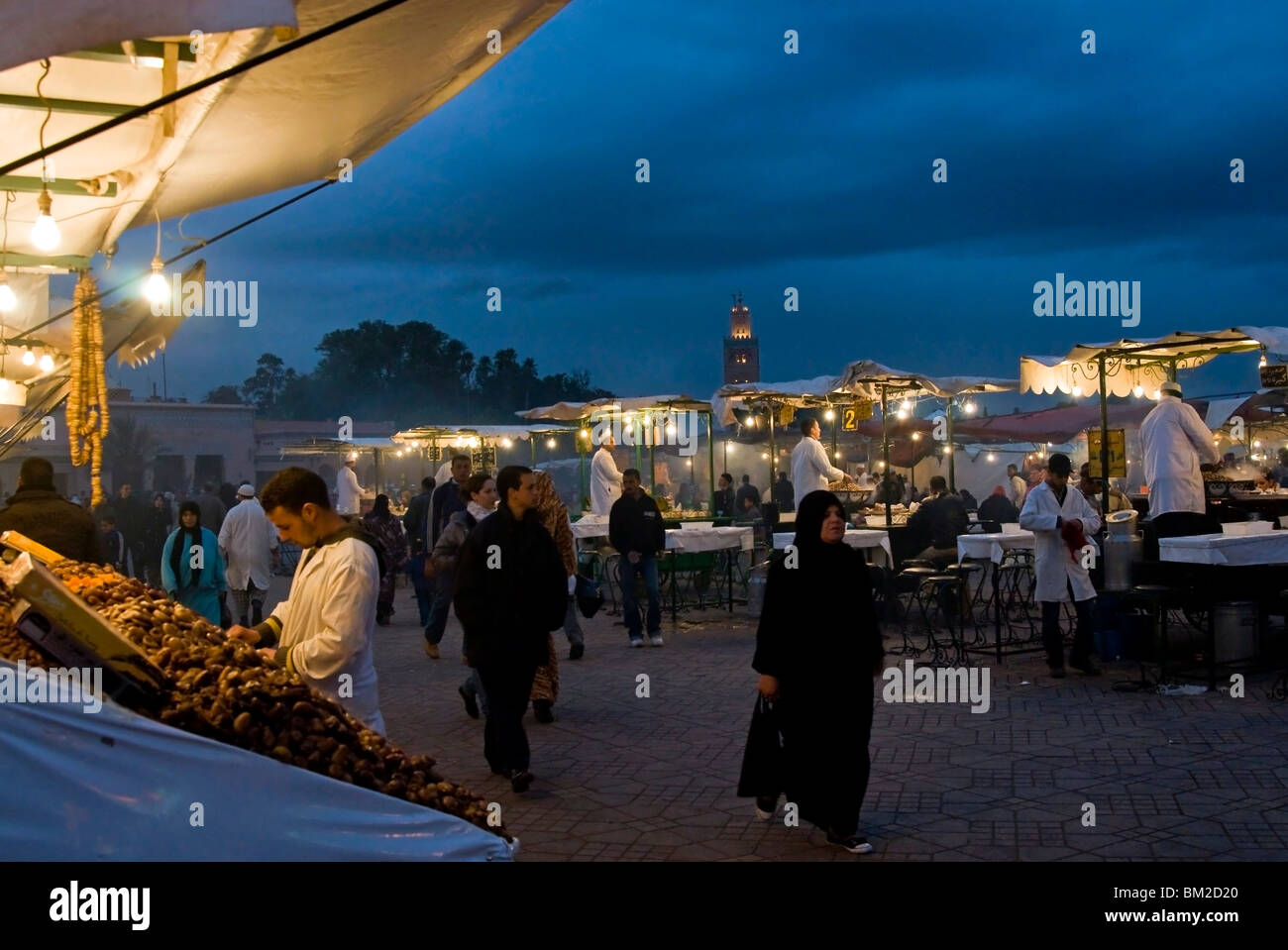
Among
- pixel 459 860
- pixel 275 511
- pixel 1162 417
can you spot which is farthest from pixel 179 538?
pixel 1162 417

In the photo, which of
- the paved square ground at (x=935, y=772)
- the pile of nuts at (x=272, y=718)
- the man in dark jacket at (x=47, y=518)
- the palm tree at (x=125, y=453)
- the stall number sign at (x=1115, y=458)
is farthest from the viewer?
the palm tree at (x=125, y=453)

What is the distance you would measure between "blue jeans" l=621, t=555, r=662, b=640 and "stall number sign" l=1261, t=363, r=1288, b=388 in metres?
6.60

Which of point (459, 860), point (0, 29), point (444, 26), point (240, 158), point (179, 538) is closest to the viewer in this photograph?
point (0, 29)

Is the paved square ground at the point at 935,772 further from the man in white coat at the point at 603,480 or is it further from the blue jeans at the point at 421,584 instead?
the man in white coat at the point at 603,480

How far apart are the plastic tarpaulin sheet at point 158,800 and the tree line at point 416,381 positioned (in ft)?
228

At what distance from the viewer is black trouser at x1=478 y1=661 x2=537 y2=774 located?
6242 millimetres

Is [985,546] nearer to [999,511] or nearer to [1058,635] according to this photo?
[1058,635]

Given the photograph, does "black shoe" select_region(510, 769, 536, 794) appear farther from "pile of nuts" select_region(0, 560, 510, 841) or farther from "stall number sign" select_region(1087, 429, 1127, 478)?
"stall number sign" select_region(1087, 429, 1127, 478)

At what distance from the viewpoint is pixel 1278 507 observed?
36.9ft

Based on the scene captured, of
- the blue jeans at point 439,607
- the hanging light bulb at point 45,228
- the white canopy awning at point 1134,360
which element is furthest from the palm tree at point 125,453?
the hanging light bulb at point 45,228

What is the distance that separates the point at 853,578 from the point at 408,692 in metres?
5.57

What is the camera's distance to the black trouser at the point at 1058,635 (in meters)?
9.57

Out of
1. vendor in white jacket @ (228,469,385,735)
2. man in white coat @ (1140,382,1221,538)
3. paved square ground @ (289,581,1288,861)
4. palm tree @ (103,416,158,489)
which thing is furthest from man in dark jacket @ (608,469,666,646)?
palm tree @ (103,416,158,489)
